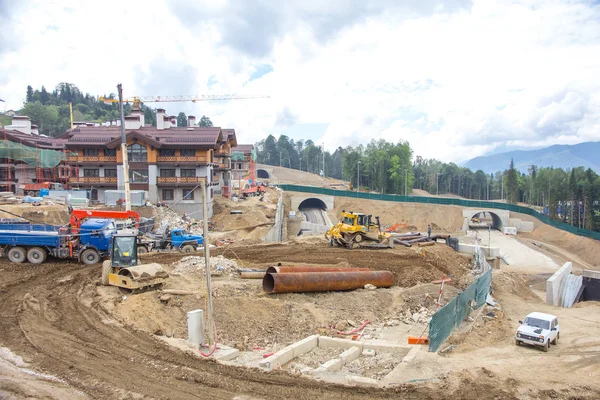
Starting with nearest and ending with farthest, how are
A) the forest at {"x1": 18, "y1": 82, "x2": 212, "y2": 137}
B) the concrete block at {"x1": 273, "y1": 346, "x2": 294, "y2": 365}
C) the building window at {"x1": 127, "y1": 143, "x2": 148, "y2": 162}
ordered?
the concrete block at {"x1": 273, "y1": 346, "x2": 294, "y2": 365}
the building window at {"x1": 127, "y1": 143, "x2": 148, "y2": 162}
the forest at {"x1": 18, "y1": 82, "x2": 212, "y2": 137}

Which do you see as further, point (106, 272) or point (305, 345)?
point (106, 272)

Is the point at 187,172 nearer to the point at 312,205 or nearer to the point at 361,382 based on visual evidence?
the point at 361,382

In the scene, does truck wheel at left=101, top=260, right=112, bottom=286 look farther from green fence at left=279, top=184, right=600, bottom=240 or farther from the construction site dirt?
green fence at left=279, top=184, right=600, bottom=240

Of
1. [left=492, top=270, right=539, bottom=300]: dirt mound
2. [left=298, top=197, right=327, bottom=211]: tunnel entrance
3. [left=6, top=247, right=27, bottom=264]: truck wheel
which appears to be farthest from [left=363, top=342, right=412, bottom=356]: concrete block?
[left=298, top=197, right=327, bottom=211]: tunnel entrance

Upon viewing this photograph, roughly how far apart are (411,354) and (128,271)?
1186 centimetres

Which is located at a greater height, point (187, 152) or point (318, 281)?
point (187, 152)

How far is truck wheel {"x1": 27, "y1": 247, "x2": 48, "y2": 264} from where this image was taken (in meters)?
23.7

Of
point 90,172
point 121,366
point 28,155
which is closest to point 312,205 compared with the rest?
point 90,172

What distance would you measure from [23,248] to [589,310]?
31.7m

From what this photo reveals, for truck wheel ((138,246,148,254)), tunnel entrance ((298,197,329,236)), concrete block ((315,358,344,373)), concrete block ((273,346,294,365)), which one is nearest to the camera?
concrete block ((315,358,344,373))

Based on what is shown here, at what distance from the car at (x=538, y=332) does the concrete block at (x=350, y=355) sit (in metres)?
6.98

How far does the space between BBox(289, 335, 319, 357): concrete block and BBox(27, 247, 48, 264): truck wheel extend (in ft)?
55.1

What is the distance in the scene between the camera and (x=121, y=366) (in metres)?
11.1

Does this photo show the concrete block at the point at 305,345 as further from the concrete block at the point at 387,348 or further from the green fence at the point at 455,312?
the green fence at the point at 455,312
